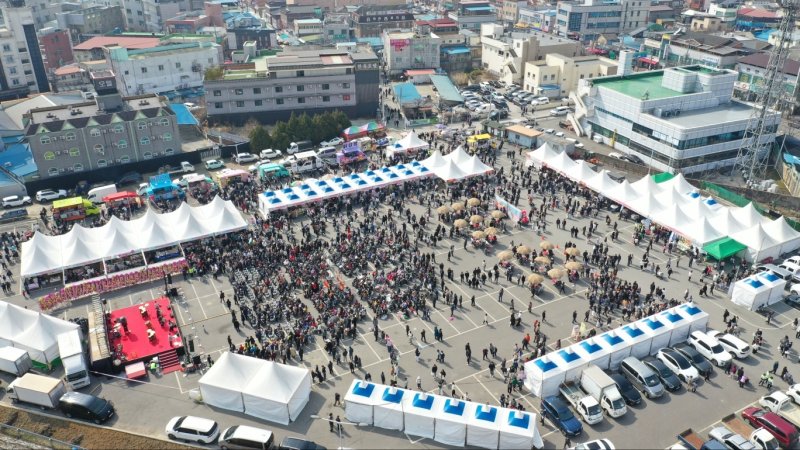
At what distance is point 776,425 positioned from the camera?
87.7 feet

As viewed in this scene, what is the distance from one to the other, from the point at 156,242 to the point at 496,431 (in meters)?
27.3

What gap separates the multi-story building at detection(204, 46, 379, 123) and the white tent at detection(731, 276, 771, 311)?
47.9 metres

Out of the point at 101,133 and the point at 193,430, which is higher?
the point at 101,133

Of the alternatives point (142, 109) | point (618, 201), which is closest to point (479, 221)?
point (618, 201)

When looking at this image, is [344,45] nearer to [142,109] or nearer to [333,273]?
[142,109]

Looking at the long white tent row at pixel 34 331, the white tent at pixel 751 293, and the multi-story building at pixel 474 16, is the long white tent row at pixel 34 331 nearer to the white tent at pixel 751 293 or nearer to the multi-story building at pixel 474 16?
the white tent at pixel 751 293

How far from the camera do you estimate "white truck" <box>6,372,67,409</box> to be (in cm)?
2884

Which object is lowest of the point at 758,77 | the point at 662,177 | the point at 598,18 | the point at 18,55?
the point at 662,177

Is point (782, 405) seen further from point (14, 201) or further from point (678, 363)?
point (14, 201)

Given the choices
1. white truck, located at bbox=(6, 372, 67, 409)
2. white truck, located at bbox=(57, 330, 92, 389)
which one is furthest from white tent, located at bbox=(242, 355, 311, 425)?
white truck, located at bbox=(6, 372, 67, 409)

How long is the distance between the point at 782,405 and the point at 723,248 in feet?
47.1

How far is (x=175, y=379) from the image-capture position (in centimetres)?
3097

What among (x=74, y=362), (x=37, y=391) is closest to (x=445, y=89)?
(x=74, y=362)

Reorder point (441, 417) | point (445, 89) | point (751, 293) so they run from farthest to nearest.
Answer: point (445, 89)
point (751, 293)
point (441, 417)
